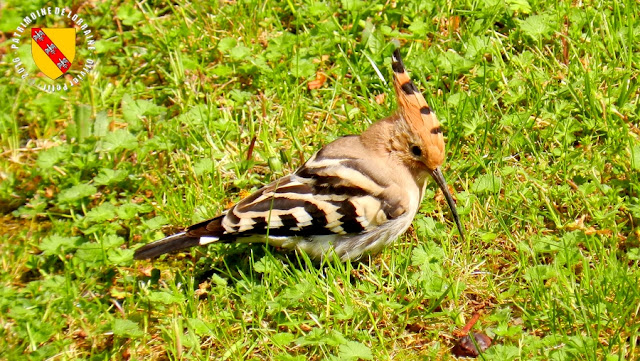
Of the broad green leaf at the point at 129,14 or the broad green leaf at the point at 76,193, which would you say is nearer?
the broad green leaf at the point at 76,193

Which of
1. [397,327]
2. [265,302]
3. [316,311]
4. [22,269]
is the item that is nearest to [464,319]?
[397,327]

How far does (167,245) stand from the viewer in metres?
3.22

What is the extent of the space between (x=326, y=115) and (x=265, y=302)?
120 cm

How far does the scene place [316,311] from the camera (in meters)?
3.02

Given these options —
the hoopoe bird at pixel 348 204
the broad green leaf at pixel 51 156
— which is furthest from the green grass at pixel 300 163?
the hoopoe bird at pixel 348 204

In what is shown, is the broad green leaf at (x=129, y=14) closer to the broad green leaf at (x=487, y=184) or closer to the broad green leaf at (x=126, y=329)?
the broad green leaf at (x=126, y=329)

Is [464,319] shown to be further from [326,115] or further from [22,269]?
[22,269]

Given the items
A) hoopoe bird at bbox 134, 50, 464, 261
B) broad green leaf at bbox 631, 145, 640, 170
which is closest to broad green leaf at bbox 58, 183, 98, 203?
hoopoe bird at bbox 134, 50, 464, 261

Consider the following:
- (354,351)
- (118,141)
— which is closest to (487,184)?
(354,351)

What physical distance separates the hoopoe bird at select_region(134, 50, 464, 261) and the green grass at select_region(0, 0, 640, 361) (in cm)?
12

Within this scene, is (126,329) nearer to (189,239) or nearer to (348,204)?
(189,239)

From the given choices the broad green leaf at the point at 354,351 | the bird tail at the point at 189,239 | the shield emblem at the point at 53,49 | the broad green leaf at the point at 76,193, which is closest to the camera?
the broad green leaf at the point at 354,351

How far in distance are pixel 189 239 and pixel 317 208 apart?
535 mm

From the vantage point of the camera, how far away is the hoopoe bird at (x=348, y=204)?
10.5 ft
